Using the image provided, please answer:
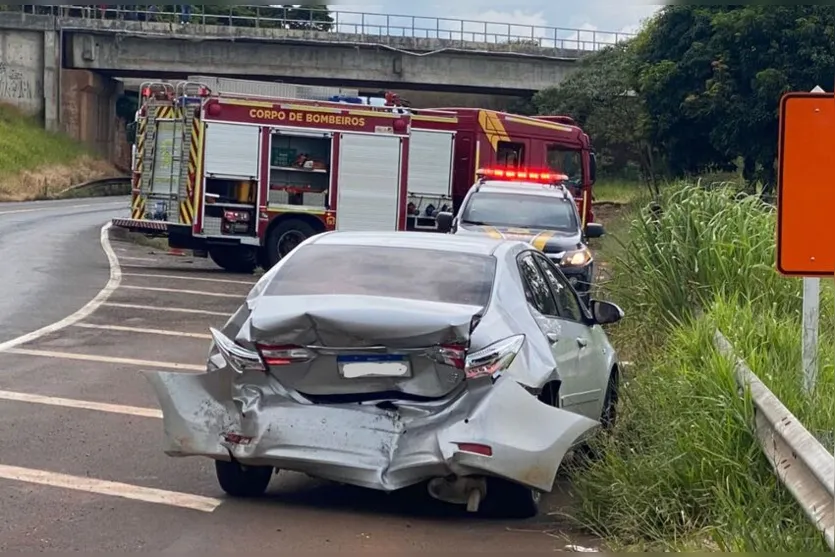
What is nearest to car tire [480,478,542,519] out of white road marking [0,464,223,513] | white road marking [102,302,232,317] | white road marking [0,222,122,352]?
white road marking [0,464,223,513]

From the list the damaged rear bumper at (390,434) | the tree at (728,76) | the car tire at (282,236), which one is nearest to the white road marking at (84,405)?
the damaged rear bumper at (390,434)

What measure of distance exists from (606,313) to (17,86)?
5231cm

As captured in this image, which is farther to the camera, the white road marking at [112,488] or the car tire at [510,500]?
the white road marking at [112,488]

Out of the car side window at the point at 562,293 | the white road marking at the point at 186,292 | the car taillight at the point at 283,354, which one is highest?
the car side window at the point at 562,293

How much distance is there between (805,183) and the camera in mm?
6203

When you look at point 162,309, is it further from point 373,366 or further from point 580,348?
point 373,366

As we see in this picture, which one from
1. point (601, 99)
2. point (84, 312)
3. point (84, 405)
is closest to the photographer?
point (84, 405)

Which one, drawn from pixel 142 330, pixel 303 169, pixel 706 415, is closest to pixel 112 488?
pixel 706 415

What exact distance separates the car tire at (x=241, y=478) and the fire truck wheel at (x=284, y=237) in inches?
532

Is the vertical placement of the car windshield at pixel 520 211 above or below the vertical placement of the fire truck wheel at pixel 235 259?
above

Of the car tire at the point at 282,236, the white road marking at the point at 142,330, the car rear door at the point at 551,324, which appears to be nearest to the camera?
the car rear door at the point at 551,324

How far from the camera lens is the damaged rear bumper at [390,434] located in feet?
20.2

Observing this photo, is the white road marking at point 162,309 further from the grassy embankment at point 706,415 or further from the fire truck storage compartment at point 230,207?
the grassy embankment at point 706,415

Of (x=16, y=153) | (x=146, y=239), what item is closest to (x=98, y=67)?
(x=16, y=153)
